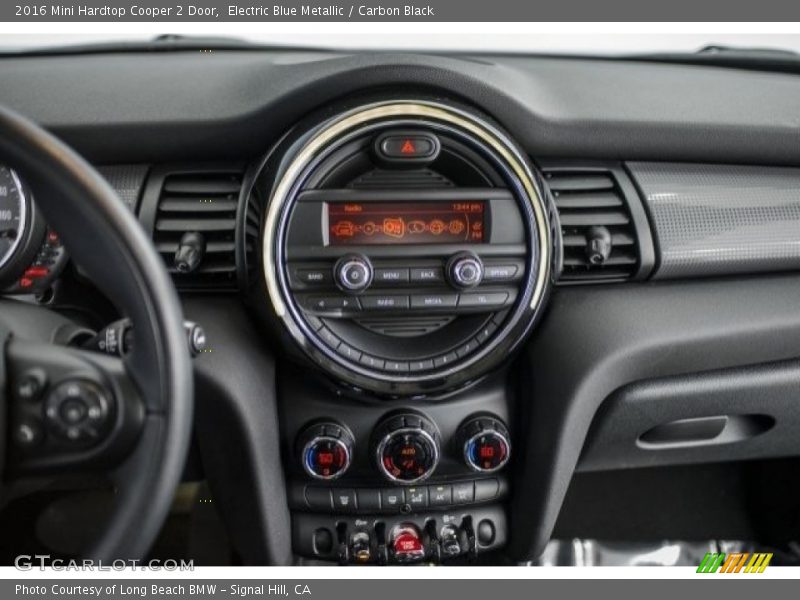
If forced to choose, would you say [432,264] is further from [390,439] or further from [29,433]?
[29,433]

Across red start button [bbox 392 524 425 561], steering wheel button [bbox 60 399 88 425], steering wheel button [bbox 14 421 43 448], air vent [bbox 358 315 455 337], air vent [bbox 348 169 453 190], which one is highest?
air vent [bbox 348 169 453 190]

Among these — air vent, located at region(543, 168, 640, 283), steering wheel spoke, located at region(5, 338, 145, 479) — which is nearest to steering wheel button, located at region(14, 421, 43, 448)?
steering wheel spoke, located at region(5, 338, 145, 479)

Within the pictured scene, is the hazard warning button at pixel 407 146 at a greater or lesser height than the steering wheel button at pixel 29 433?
greater

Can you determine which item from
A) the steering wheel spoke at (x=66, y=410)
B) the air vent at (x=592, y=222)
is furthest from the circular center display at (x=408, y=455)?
the steering wheel spoke at (x=66, y=410)

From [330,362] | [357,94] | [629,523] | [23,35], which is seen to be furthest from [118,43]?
[629,523]

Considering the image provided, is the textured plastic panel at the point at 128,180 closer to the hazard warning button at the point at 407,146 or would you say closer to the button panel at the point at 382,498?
the hazard warning button at the point at 407,146

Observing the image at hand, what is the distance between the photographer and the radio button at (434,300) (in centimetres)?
145

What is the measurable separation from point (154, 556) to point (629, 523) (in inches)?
49.6

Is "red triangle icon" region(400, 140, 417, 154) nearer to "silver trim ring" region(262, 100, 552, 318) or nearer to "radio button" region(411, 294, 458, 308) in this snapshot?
"silver trim ring" region(262, 100, 552, 318)

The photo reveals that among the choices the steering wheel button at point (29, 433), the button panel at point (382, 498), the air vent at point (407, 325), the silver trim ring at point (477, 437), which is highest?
the air vent at point (407, 325)

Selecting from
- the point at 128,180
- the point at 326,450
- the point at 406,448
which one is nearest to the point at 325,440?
the point at 326,450

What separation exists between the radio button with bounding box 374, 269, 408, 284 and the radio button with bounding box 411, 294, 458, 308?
1.8 inches

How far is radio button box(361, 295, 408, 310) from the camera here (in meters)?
1.44

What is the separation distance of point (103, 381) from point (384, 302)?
0.52 m
